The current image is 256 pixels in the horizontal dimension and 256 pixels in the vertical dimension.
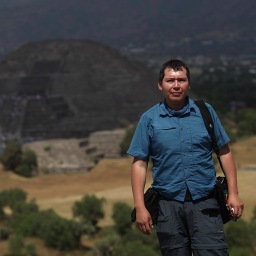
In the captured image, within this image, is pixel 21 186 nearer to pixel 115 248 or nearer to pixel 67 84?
pixel 115 248

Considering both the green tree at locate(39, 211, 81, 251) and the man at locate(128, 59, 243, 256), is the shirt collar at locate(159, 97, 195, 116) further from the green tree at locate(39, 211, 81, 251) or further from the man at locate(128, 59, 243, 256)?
the green tree at locate(39, 211, 81, 251)

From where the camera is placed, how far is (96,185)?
37.2 metres

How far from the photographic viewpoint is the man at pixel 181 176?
546 centimetres

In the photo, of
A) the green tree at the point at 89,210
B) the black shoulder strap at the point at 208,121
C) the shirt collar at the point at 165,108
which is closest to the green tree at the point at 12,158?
the green tree at the point at 89,210

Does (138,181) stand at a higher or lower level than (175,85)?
lower

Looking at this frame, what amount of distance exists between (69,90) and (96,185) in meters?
28.4

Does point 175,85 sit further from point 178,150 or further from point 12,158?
point 12,158

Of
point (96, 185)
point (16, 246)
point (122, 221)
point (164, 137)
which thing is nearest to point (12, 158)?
point (96, 185)

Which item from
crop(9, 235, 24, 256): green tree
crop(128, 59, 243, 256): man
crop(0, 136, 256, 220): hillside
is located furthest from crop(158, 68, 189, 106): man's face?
crop(0, 136, 256, 220): hillside

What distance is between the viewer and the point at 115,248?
1659cm

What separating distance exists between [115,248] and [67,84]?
164 ft

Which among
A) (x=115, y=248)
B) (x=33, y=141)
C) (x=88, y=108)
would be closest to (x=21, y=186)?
(x=33, y=141)

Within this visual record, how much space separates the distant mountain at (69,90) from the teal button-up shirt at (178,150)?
51.3 m

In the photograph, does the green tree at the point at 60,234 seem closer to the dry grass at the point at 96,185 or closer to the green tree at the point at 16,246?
the green tree at the point at 16,246
